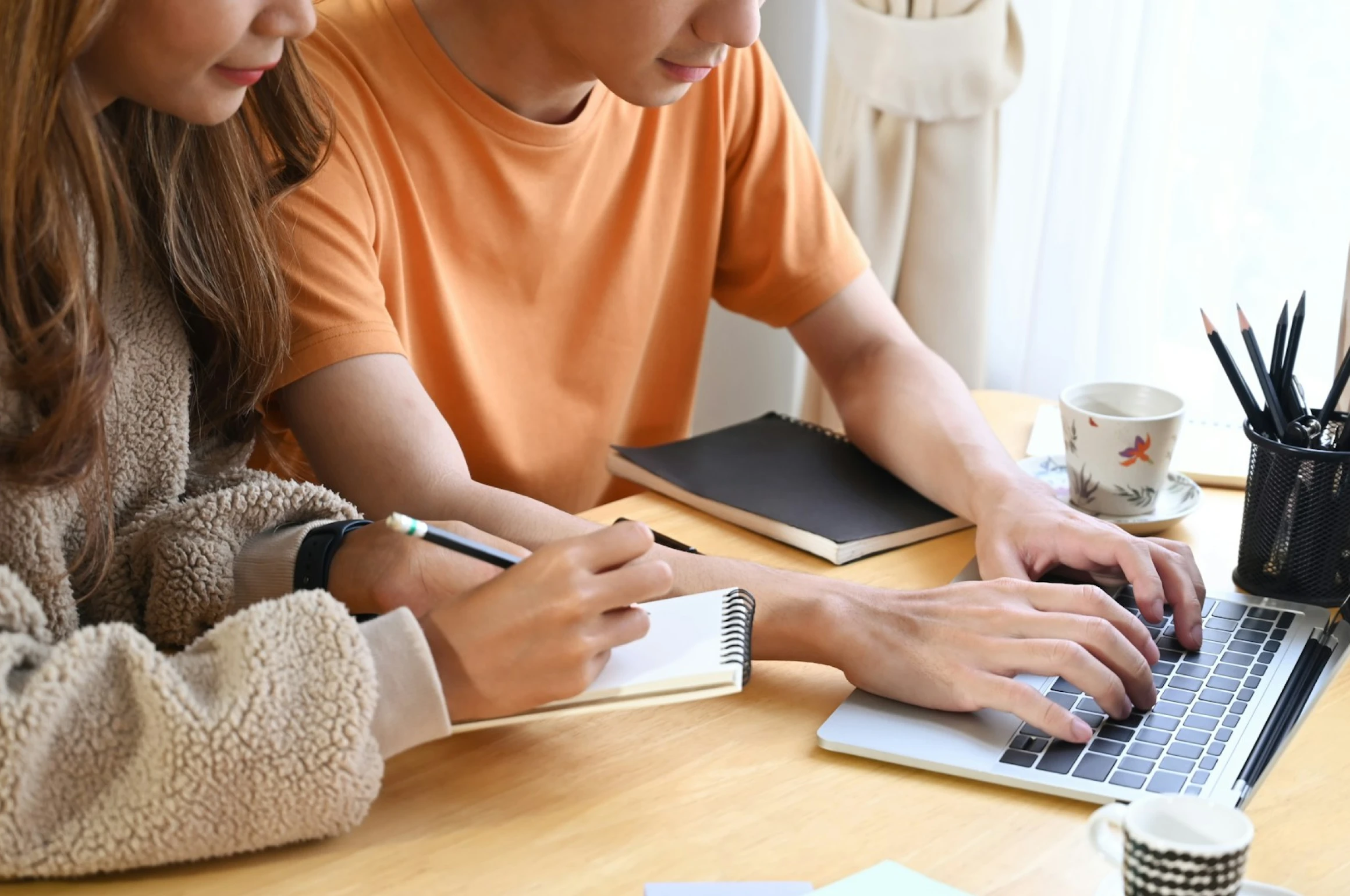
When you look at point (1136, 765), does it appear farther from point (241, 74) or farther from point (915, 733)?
point (241, 74)

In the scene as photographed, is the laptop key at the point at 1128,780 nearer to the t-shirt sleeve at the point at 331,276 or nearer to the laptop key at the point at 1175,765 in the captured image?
the laptop key at the point at 1175,765

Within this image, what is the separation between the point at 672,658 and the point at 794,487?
16.6 inches

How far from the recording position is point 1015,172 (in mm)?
1952

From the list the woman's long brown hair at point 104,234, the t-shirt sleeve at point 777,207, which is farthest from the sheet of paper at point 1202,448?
the woman's long brown hair at point 104,234

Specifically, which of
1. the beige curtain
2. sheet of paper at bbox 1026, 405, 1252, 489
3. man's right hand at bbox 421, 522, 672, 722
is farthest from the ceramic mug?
the beige curtain

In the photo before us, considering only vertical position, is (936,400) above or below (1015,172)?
below

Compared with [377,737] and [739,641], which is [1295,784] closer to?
[739,641]

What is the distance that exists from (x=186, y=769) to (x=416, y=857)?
0.42 ft

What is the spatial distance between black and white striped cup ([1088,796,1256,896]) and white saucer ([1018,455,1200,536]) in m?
0.55

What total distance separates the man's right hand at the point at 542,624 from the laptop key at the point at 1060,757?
25 centimetres

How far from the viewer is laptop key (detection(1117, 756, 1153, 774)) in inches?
30.4

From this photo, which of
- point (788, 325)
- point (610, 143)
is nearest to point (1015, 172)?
point (788, 325)

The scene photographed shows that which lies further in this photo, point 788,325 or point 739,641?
point 788,325

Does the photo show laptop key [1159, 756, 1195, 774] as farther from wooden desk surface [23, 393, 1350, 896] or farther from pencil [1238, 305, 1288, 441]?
pencil [1238, 305, 1288, 441]
